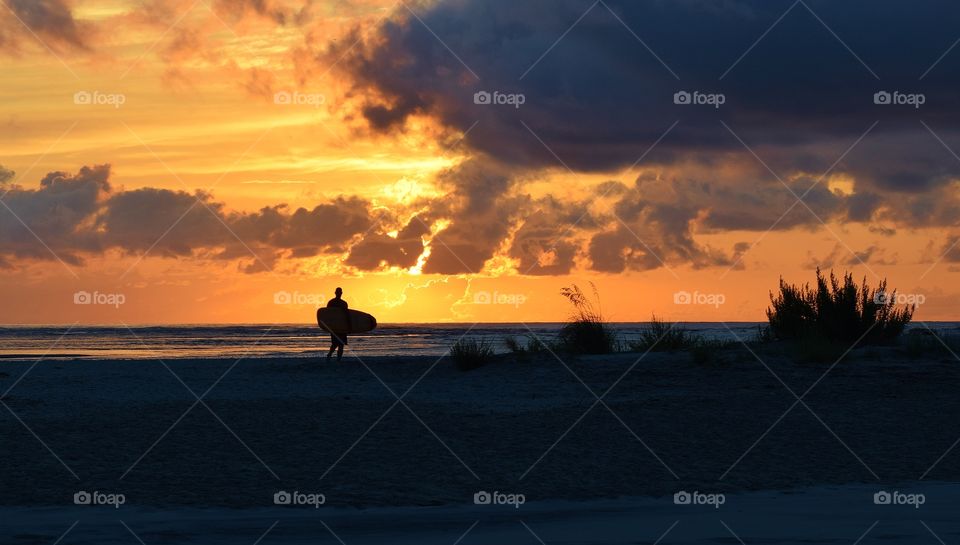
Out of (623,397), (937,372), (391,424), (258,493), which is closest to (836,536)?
(258,493)

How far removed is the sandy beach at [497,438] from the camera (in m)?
10.6

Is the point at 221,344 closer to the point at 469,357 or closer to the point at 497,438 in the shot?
the point at 469,357

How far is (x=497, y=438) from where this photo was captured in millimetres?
14219

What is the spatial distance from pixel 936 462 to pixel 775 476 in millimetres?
2216

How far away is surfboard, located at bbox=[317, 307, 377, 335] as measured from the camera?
28956mm

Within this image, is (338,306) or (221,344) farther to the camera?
(221,344)

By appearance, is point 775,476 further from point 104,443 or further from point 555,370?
point 555,370

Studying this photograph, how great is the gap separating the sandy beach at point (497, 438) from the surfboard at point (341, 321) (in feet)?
18.4

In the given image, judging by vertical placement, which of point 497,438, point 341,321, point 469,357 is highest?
point 341,321

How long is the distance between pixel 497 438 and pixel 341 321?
1529 centimetres

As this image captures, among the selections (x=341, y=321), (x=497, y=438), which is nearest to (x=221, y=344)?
(x=341, y=321)

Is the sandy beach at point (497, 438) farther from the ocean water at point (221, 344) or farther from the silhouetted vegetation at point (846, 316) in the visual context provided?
the ocean water at point (221, 344)

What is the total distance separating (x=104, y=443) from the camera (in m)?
13.4

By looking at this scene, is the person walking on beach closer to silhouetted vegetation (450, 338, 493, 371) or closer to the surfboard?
the surfboard
